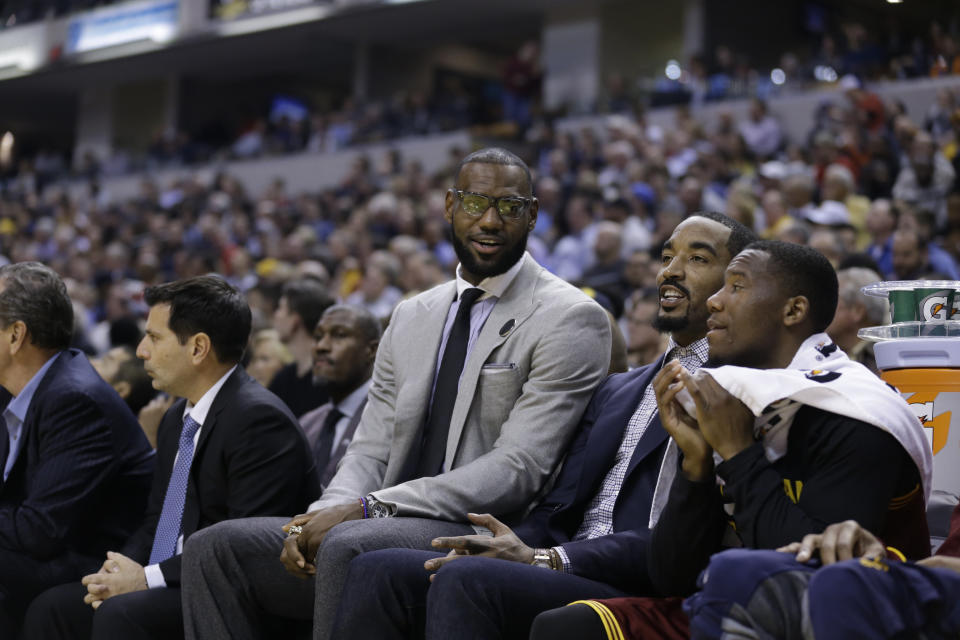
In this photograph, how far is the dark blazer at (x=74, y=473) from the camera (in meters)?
3.72

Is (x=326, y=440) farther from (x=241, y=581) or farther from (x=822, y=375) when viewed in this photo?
(x=822, y=375)

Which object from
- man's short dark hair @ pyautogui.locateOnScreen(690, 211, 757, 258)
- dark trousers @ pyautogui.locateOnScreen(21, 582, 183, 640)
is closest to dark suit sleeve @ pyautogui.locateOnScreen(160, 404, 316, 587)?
dark trousers @ pyautogui.locateOnScreen(21, 582, 183, 640)

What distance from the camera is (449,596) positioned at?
2553mm

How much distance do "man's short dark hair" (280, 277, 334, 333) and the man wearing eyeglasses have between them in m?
2.32

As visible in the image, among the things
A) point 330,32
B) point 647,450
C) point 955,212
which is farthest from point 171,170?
point 647,450

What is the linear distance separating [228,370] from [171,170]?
53.1 ft

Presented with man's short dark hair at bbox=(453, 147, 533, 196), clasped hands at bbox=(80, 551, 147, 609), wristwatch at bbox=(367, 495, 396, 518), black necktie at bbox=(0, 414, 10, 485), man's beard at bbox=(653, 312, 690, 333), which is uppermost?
man's short dark hair at bbox=(453, 147, 533, 196)

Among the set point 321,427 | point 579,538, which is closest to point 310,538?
point 579,538

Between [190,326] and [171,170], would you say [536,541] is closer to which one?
[190,326]

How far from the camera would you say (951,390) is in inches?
110

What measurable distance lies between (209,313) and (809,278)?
6.59 ft

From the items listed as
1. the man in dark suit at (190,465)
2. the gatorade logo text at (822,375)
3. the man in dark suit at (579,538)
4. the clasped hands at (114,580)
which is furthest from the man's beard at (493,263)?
the clasped hands at (114,580)

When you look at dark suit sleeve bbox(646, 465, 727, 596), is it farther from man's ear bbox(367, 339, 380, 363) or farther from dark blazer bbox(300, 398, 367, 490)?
man's ear bbox(367, 339, 380, 363)

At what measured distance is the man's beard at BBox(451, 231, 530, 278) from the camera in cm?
345
